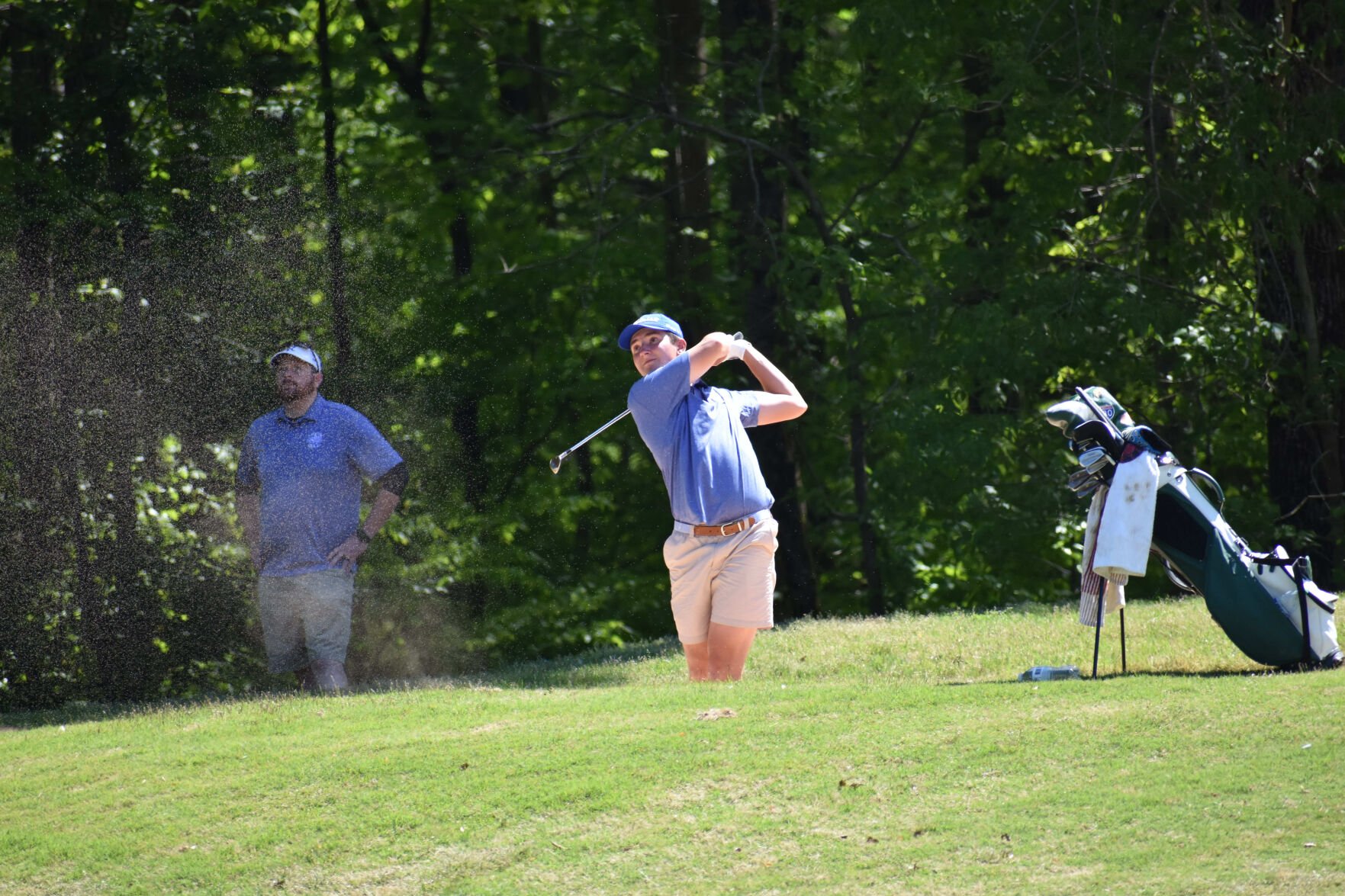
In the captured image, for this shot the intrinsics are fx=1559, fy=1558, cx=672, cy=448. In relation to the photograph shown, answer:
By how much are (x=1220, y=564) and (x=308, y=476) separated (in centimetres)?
506

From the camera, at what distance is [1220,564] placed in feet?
24.3

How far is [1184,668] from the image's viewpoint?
786 cm

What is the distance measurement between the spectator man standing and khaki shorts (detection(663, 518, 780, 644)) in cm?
245

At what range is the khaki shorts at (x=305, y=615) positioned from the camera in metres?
9.23

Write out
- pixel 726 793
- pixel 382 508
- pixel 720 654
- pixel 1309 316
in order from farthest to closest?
1. pixel 1309 316
2. pixel 382 508
3. pixel 720 654
4. pixel 726 793

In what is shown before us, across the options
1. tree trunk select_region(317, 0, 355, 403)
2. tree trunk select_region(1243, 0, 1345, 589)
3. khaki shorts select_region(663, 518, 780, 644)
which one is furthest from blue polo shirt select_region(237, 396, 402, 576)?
tree trunk select_region(1243, 0, 1345, 589)

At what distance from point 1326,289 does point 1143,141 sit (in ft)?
7.11

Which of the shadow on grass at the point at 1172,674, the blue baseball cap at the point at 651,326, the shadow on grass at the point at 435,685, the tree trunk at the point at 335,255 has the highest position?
the tree trunk at the point at 335,255

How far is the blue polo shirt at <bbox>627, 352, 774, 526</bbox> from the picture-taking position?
7367mm

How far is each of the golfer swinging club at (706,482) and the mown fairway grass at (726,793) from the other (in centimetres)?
48

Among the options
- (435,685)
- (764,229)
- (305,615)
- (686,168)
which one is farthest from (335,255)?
(435,685)

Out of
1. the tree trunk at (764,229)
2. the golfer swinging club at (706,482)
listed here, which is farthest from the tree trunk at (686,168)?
the golfer swinging club at (706,482)

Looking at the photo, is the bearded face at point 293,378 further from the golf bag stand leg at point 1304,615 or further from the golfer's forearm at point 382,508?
the golf bag stand leg at point 1304,615

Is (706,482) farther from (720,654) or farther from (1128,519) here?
(1128,519)
